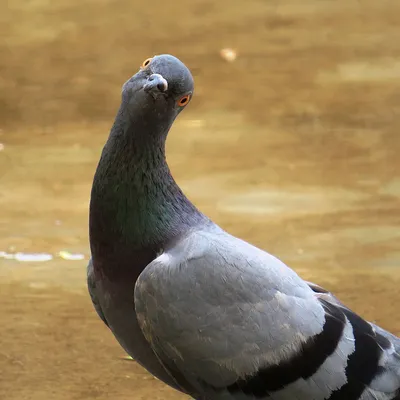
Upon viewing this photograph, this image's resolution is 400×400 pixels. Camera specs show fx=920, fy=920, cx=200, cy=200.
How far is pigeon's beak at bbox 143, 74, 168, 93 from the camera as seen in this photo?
279cm

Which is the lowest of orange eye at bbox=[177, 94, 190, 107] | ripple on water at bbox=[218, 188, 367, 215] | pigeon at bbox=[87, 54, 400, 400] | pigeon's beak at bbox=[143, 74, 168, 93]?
pigeon at bbox=[87, 54, 400, 400]

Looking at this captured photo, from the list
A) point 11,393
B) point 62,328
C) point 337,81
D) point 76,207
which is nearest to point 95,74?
point 337,81

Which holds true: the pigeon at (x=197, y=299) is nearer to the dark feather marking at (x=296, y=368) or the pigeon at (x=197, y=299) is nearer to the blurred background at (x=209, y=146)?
the dark feather marking at (x=296, y=368)

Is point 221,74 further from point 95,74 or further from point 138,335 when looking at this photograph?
point 138,335

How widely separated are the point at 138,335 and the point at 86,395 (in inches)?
39.5

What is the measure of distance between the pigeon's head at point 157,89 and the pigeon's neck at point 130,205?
0.18ft

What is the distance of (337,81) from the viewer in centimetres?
841

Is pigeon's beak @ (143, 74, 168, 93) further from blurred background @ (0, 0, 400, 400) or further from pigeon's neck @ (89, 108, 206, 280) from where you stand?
blurred background @ (0, 0, 400, 400)

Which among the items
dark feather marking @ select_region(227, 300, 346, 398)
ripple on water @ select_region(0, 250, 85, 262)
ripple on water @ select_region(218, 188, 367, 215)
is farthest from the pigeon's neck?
ripple on water @ select_region(218, 188, 367, 215)

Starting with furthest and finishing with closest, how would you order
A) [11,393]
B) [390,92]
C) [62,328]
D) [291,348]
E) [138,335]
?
[390,92] < [62,328] < [11,393] < [138,335] < [291,348]

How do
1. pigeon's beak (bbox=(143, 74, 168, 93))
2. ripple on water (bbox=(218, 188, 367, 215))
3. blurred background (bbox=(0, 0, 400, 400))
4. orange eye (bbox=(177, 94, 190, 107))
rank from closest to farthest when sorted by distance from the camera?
pigeon's beak (bbox=(143, 74, 168, 93)), orange eye (bbox=(177, 94, 190, 107)), blurred background (bbox=(0, 0, 400, 400)), ripple on water (bbox=(218, 188, 367, 215))

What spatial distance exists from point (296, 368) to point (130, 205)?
28.7 inches

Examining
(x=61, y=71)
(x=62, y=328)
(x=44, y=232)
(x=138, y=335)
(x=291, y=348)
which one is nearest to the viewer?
(x=291, y=348)

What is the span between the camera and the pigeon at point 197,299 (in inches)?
110
